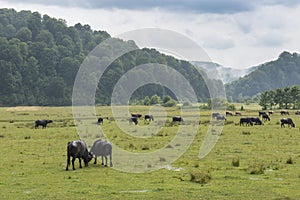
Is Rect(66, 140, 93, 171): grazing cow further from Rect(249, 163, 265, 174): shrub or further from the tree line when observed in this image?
the tree line

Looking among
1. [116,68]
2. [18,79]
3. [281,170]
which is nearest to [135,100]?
[116,68]

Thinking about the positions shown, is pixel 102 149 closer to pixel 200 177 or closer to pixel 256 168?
pixel 200 177

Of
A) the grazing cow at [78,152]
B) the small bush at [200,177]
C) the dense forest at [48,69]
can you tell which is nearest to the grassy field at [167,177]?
the small bush at [200,177]

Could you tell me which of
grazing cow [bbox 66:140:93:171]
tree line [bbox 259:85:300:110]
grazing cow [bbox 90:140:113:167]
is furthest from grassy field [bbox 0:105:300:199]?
tree line [bbox 259:85:300:110]

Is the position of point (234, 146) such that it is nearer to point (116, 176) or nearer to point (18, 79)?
point (116, 176)

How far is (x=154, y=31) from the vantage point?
52594 millimetres

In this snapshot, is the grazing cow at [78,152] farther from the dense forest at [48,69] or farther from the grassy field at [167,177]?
the dense forest at [48,69]

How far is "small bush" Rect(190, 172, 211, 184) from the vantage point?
18516mm

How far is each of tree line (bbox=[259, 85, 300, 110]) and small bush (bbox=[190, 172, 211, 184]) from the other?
298ft

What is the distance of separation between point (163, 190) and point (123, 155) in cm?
1001

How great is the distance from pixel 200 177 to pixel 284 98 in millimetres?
92532

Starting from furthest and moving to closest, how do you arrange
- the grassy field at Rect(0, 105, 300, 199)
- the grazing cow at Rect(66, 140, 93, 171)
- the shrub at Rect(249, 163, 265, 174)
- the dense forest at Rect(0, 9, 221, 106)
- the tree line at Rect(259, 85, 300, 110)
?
the dense forest at Rect(0, 9, 221, 106) < the tree line at Rect(259, 85, 300, 110) < the grazing cow at Rect(66, 140, 93, 171) < the shrub at Rect(249, 163, 265, 174) < the grassy field at Rect(0, 105, 300, 199)

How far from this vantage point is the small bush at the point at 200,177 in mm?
18516

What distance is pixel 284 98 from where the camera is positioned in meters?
106
